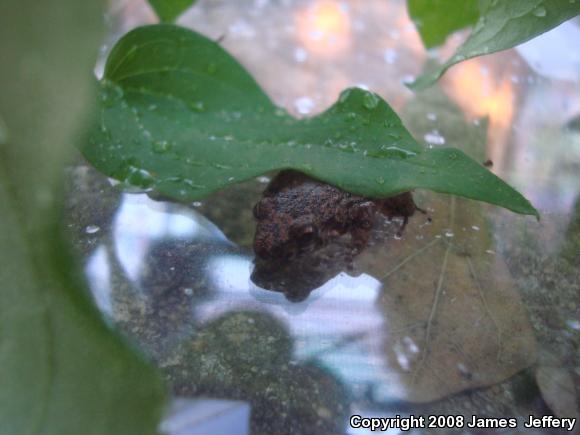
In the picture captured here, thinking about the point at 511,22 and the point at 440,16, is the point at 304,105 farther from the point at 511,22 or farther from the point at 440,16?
the point at 511,22

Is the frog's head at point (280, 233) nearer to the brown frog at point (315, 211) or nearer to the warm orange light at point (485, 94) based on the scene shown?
the brown frog at point (315, 211)

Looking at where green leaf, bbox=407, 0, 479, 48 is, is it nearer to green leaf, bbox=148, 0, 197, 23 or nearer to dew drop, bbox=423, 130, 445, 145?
dew drop, bbox=423, 130, 445, 145

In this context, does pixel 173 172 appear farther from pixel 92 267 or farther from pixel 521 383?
pixel 521 383

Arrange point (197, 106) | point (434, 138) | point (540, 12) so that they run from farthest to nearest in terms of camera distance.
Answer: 1. point (434, 138)
2. point (197, 106)
3. point (540, 12)

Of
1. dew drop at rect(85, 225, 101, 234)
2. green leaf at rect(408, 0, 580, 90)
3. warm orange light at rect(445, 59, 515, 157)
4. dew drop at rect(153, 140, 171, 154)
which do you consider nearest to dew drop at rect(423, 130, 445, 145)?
warm orange light at rect(445, 59, 515, 157)

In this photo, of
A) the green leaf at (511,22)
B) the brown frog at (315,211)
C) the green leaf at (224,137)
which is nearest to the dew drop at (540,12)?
the green leaf at (511,22)

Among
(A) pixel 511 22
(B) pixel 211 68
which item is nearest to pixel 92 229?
(B) pixel 211 68

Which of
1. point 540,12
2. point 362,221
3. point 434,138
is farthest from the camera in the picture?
point 434,138
